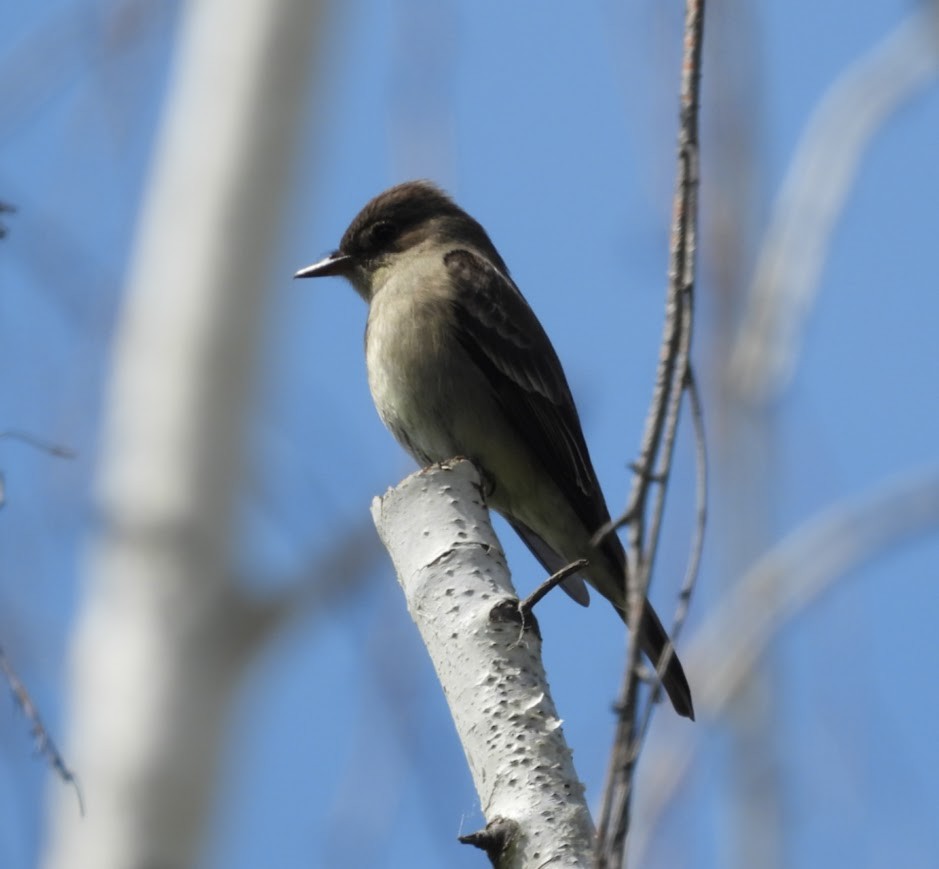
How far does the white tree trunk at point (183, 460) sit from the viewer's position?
11.4 feet

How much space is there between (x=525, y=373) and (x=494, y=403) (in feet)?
0.65

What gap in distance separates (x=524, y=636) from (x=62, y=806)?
4.44 ft

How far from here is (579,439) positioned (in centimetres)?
518

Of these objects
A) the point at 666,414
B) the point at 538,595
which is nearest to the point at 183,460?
the point at 538,595

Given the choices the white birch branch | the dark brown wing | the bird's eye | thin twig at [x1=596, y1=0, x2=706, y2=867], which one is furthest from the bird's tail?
the bird's eye

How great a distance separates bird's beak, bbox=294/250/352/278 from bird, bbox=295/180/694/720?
1.33ft

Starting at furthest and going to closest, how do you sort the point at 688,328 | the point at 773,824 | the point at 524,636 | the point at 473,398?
the point at 473,398, the point at 773,824, the point at 524,636, the point at 688,328

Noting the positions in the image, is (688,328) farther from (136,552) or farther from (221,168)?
(221,168)

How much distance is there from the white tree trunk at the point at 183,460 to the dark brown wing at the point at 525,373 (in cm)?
108

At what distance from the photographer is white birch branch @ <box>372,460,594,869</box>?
7.84 feet

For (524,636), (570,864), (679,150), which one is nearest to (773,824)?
(524,636)

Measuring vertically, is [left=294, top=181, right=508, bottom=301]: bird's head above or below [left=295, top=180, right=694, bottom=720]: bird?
above

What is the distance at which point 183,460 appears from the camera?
3.86m

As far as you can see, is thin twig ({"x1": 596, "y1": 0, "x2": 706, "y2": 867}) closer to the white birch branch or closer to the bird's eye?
the white birch branch
